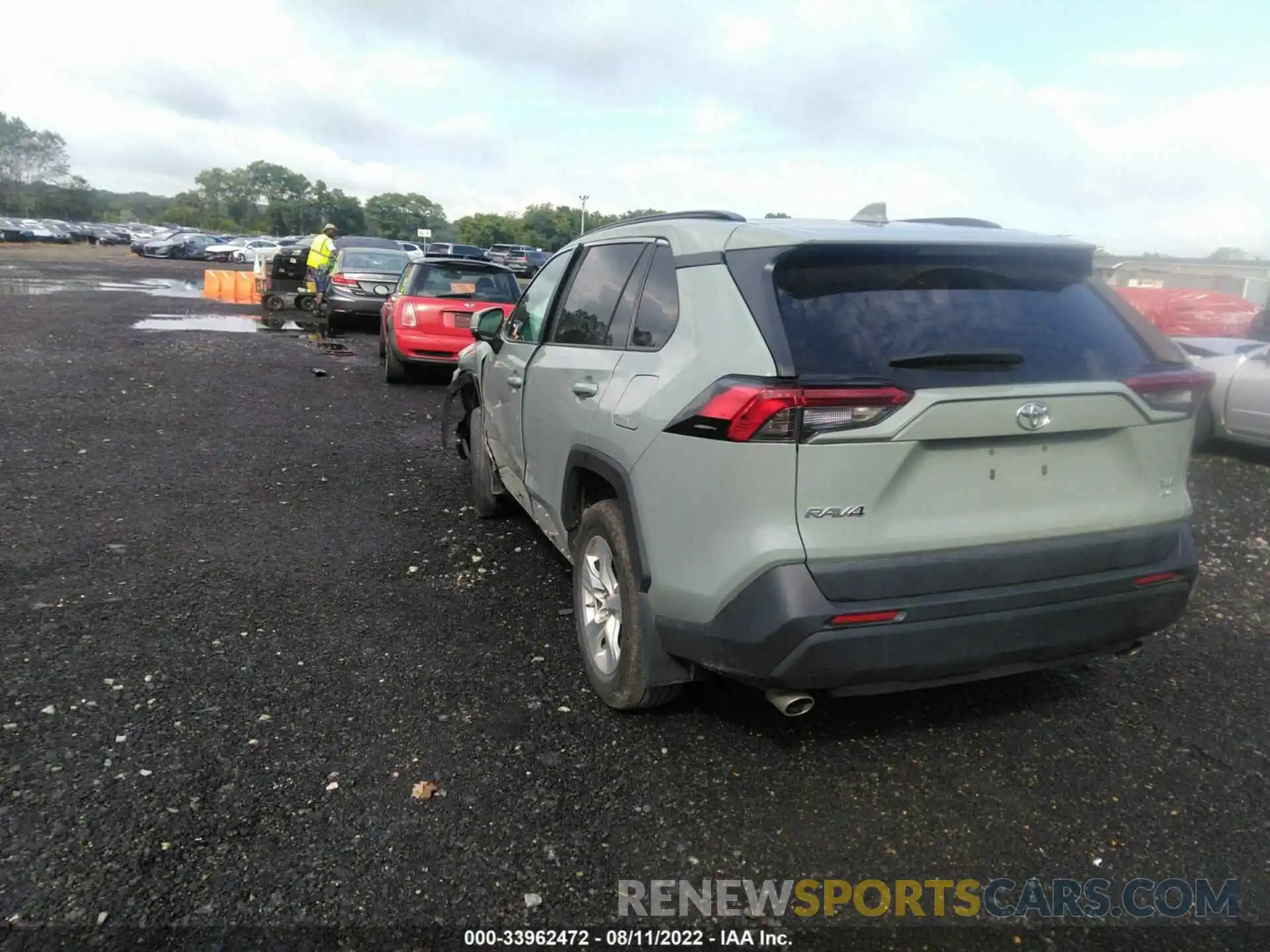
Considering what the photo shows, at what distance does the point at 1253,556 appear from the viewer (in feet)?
18.4

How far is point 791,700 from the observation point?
2.85 metres

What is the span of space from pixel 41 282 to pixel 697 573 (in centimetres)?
2841

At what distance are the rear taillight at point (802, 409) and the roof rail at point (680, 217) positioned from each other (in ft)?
3.00

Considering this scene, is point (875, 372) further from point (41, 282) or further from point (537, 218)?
point (537, 218)

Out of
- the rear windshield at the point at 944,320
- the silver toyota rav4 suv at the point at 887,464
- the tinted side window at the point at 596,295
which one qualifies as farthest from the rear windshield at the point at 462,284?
the rear windshield at the point at 944,320

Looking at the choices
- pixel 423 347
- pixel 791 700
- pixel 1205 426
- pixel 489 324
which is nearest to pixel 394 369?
pixel 423 347

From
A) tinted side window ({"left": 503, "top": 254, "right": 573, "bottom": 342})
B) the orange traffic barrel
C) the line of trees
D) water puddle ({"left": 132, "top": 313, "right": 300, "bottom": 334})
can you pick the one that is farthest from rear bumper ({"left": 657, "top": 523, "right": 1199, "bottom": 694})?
the line of trees

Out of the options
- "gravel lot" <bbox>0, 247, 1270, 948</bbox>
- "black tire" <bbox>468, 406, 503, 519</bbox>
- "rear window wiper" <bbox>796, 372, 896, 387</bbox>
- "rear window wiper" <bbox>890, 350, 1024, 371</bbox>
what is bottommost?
"gravel lot" <bbox>0, 247, 1270, 948</bbox>

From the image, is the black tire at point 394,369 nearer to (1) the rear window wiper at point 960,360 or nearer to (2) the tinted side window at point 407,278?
(2) the tinted side window at point 407,278

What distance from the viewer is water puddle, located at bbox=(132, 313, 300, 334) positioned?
51.5 feet

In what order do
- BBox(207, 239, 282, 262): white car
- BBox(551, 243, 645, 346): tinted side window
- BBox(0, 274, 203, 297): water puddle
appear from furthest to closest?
BBox(207, 239, 282, 262): white car → BBox(0, 274, 203, 297): water puddle → BBox(551, 243, 645, 346): tinted side window

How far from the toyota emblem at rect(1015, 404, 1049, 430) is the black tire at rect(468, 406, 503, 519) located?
357cm

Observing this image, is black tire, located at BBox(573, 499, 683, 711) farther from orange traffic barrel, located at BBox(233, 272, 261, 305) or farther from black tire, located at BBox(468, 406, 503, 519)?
orange traffic barrel, located at BBox(233, 272, 261, 305)

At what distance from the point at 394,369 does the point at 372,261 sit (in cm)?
621
